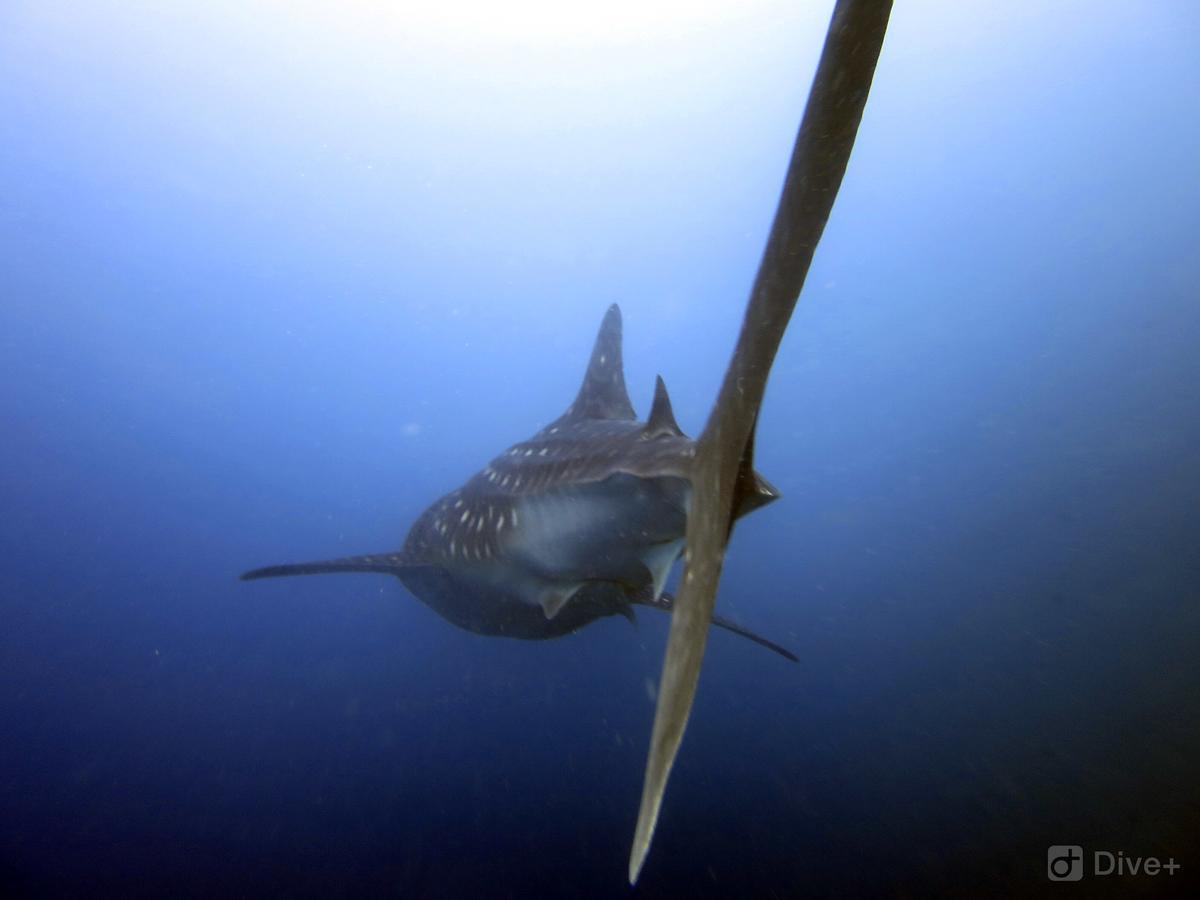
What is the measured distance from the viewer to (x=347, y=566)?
196 inches

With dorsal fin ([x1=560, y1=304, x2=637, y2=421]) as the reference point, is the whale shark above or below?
below

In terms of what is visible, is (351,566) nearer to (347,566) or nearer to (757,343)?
(347,566)

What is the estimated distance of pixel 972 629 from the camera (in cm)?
1505

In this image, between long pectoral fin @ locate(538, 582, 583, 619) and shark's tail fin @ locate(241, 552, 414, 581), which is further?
shark's tail fin @ locate(241, 552, 414, 581)

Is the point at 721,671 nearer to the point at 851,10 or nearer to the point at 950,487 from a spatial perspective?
the point at 950,487

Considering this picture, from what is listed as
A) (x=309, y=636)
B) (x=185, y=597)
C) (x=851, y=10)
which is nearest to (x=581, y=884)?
(x=851, y=10)

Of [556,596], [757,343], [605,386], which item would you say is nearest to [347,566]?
[605,386]

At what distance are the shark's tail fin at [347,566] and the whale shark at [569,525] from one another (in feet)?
0.04

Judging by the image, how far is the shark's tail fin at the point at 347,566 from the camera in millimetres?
4738

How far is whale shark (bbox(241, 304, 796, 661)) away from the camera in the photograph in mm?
2166

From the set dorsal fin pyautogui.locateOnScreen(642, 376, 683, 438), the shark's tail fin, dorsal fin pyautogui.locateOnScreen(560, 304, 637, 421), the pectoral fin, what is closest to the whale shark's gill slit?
dorsal fin pyautogui.locateOnScreen(642, 376, 683, 438)

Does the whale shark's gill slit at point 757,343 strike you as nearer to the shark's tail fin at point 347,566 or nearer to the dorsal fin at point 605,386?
the dorsal fin at point 605,386

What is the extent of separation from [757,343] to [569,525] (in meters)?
1.61

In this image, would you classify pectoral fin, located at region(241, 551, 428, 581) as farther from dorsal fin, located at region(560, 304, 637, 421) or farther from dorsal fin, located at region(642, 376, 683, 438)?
dorsal fin, located at region(642, 376, 683, 438)
